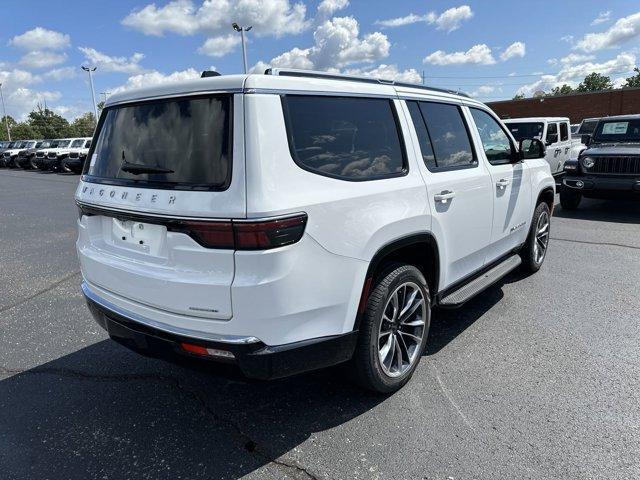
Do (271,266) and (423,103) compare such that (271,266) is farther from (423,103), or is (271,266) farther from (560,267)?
(560,267)

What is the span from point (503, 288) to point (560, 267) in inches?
48.3

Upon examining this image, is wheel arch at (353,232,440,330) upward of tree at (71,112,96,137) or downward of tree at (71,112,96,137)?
downward

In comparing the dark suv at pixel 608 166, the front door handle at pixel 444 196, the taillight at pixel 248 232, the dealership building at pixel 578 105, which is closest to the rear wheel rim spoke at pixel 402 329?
the front door handle at pixel 444 196

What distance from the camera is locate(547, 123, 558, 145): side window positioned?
42.2ft

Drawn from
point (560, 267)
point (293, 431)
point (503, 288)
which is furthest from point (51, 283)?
point (560, 267)

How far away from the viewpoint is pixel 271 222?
7.19 feet

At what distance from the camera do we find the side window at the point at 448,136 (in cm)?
347

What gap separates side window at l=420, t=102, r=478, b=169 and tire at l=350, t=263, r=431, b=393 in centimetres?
92

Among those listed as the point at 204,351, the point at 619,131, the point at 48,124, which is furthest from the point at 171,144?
the point at 48,124

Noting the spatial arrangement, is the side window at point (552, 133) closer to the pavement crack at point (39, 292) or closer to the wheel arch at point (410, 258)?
the wheel arch at point (410, 258)

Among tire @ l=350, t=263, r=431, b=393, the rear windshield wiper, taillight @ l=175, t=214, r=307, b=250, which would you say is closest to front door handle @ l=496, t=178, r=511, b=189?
tire @ l=350, t=263, r=431, b=393

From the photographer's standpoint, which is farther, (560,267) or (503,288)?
(560,267)

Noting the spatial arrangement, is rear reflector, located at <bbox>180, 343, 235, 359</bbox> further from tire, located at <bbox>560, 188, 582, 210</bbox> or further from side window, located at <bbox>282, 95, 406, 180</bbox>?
tire, located at <bbox>560, 188, 582, 210</bbox>

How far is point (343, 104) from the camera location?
280 centimetres
